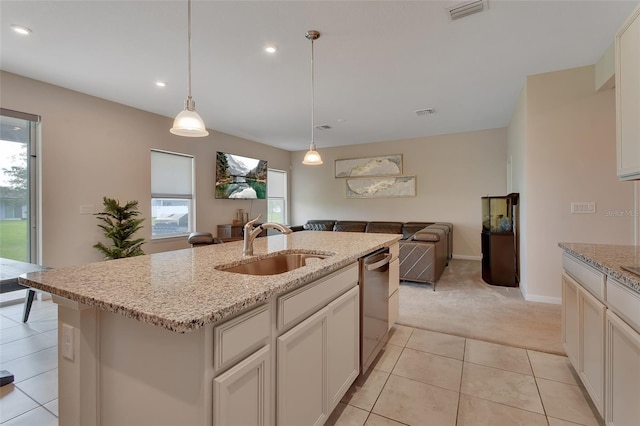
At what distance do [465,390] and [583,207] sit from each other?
8.75 ft

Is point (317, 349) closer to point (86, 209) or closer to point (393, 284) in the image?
point (393, 284)

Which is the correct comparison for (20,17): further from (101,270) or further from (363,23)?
(363,23)

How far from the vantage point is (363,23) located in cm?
243

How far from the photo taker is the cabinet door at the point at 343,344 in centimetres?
156

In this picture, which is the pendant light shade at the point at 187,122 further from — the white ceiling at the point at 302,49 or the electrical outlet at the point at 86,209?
the electrical outlet at the point at 86,209

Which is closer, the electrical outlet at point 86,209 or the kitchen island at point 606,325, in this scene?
the kitchen island at point 606,325

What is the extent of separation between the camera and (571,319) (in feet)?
6.36

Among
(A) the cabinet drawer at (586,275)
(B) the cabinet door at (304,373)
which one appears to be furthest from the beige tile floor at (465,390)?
(A) the cabinet drawer at (586,275)

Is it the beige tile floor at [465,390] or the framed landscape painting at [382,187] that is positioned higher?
the framed landscape painting at [382,187]

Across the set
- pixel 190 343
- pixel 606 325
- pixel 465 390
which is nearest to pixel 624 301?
pixel 606 325

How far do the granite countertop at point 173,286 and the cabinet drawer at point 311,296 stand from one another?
5 cm

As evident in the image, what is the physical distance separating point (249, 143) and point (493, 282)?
5422mm

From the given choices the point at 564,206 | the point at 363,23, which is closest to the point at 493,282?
the point at 564,206

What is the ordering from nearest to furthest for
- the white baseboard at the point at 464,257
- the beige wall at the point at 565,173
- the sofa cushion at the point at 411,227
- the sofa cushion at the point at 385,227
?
the beige wall at the point at 565,173
the white baseboard at the point at 464,257
the sofa cushion at the point at 411,227
the sofa cushion at the point at 385,227
